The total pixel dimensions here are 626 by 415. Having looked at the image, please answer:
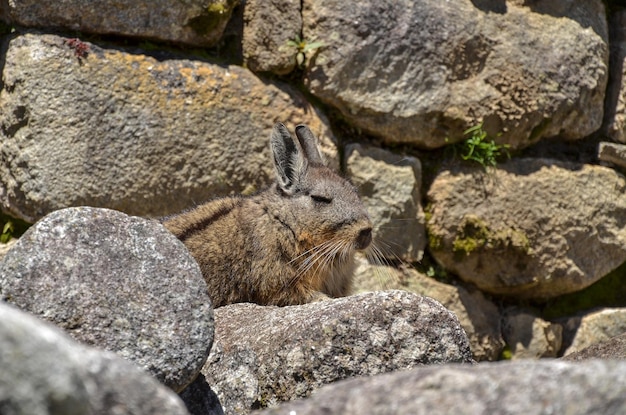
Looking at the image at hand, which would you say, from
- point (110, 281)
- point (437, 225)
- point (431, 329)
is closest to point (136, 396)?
point (110, 281)

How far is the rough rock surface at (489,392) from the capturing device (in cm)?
272

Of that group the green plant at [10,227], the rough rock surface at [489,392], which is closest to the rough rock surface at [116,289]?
the rough rock surface at [489,392]

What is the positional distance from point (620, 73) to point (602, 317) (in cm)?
206

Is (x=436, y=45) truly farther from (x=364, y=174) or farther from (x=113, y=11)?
(x=113, y=11)

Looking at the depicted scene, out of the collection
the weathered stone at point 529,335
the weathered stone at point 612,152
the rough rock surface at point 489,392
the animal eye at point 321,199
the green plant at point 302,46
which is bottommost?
the weathered stone at point 529,335

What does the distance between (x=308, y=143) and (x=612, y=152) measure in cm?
269

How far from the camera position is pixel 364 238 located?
6.96 meters

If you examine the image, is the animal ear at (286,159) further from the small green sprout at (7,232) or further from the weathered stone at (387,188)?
the small green sprout at (7,232)

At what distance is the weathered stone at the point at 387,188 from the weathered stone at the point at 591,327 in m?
1.65

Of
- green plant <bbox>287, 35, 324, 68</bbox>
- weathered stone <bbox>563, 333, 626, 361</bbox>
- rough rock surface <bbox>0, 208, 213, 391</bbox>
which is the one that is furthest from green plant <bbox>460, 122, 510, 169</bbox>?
rough rock surface <bbox>0, 208, 213, 391</bbox>

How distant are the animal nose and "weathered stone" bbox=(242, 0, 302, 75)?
1372 millimetres

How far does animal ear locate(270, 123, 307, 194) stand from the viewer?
6820mm

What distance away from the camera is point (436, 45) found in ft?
24.2

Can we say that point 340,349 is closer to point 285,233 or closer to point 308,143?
point 285,233
